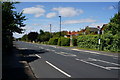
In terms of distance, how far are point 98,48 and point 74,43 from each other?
66.1 feet

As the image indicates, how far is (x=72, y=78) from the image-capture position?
953 cm

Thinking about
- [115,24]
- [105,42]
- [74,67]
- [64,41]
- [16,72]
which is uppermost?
[115,24]

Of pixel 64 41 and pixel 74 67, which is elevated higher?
pixel 64 41

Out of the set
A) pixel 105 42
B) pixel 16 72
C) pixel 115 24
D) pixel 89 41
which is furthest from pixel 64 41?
pixel 16 72

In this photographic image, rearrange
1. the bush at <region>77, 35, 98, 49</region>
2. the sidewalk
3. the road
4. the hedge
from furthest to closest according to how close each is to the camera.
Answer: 1. the bush at <region>77, 35, 98, 49</region>
2. the hedge
3. the road
4. the sidewalk

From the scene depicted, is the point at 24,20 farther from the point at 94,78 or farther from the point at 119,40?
the point at 94,78

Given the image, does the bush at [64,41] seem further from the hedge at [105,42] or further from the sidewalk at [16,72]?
the sidewalk at [16,72]

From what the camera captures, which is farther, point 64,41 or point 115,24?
point 64,41

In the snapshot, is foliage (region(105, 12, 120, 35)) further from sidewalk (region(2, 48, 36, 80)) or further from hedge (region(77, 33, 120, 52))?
sidewalk (region(2, 48, 36, 80))

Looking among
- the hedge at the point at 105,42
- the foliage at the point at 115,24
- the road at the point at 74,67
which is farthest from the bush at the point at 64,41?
the road at the point at 74,67

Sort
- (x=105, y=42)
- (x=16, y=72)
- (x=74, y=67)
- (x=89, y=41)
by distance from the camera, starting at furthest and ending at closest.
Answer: (x=89, y=41), (x=105, y=42), (x=74, y=67), (x=16, y=72)

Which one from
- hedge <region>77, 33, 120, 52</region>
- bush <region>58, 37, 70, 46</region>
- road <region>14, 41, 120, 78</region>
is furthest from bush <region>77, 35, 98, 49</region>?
road <region>14, 41, 120, 78</region>

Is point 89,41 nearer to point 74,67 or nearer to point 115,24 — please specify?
point 115,24

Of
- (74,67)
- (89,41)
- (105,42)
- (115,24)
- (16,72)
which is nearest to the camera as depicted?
(16,72)
